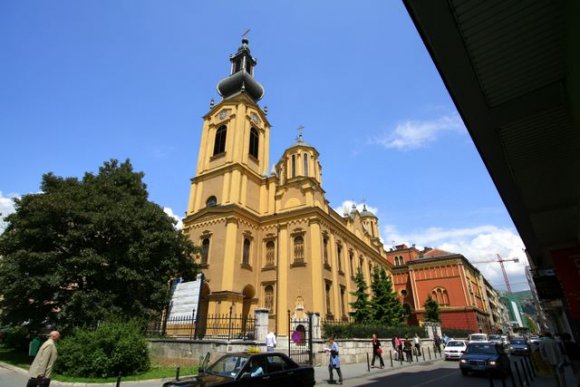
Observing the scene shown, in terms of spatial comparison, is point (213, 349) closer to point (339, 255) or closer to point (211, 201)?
point (211, 201)

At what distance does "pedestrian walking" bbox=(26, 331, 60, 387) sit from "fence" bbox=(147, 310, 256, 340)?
10449 mm

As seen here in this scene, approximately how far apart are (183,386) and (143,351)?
815 cm

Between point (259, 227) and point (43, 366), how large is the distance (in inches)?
966

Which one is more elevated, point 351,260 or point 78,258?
point 351,260

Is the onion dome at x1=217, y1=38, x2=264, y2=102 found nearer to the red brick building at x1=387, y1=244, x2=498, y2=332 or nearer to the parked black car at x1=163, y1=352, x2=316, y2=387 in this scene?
the parked black car at x1=163, y1=352, x2=316, y2=387

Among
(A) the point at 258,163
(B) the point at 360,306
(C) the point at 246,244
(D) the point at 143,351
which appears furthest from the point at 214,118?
(D) the point at 143,351

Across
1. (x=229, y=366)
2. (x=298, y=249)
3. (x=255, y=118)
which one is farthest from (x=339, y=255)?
(x=229, y=366)

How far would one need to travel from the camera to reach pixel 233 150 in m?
31.2

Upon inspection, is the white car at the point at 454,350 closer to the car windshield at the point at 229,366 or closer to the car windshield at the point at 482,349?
the car windshield at the point at 482,349

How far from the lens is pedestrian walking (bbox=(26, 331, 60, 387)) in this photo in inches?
259

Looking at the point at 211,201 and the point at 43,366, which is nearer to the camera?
the point at 43,366

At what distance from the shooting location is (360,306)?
27.2m

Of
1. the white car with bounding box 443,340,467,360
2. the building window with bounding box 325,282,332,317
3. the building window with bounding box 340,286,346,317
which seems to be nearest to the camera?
the white car with bounding box 443,340,467,360

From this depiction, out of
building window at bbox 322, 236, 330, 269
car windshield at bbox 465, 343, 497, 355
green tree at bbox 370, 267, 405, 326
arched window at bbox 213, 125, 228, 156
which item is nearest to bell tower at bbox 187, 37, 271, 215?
arched window at bbox 213, 125, 228, 156
